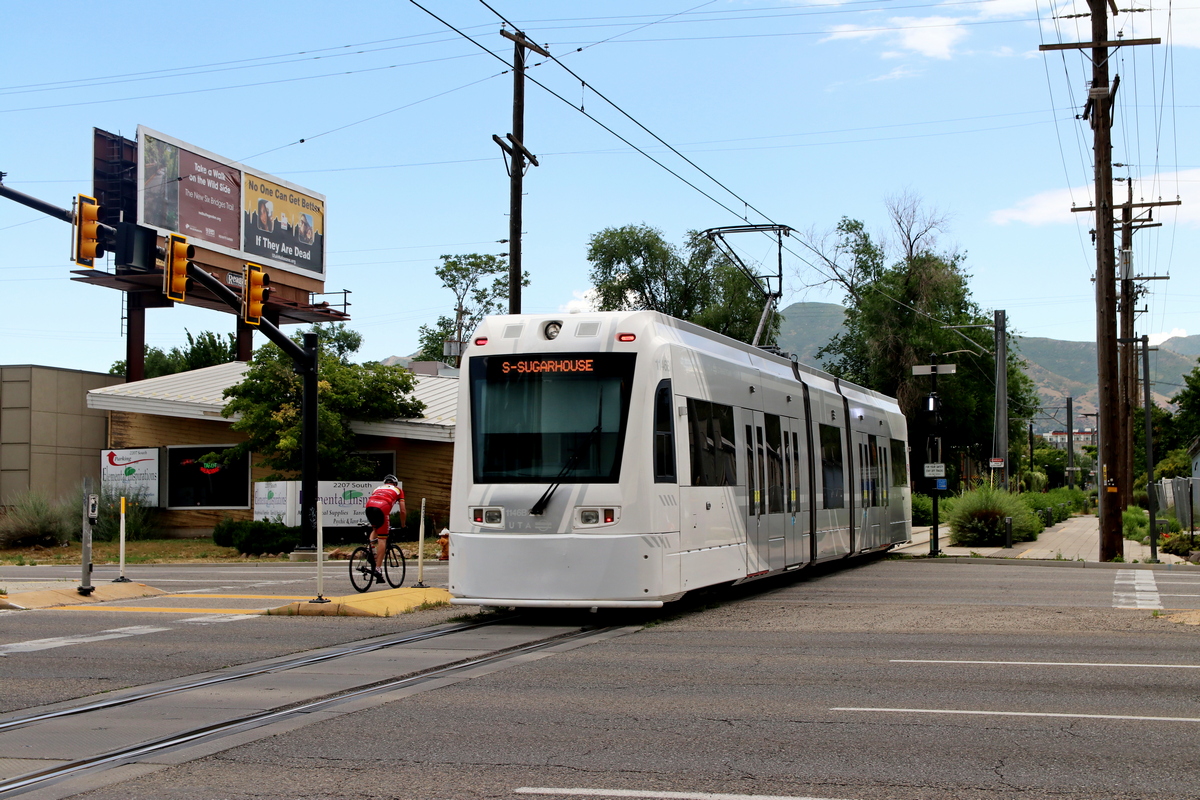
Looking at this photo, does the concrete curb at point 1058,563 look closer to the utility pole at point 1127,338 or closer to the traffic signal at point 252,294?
the traffic signal at point 252,294

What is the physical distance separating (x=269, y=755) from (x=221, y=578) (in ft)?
54.5

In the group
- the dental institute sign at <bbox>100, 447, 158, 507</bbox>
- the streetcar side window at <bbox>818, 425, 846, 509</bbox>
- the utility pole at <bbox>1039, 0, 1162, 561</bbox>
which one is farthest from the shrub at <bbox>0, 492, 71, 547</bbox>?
the utility pole at <bbox>1039, 0, 1162, 561</bbox>

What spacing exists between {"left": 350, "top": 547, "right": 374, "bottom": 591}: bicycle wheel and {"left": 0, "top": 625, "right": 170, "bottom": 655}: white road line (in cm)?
407

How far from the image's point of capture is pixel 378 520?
17.9 metres

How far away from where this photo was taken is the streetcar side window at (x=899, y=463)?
1085 inches

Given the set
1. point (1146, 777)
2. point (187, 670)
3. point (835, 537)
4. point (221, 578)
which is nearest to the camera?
point (1146, 777)

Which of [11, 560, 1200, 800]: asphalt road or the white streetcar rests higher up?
the white streetcar

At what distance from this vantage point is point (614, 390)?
1338 centimetres

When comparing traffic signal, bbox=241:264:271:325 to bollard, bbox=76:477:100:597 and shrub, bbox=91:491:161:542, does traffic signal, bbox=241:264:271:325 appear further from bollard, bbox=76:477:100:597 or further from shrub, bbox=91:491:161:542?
shrub, bbox=91:491:161:542

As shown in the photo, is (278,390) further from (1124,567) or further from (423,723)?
(423,723)

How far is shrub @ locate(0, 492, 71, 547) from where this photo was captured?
35.1m

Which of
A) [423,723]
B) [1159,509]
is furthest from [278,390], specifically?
[1159,509]

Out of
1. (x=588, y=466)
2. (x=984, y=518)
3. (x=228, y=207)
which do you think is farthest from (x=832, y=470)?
(x=228, y=207)

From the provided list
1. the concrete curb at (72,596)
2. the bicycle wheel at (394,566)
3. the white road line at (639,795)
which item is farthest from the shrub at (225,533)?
the white road line at (639,795)
